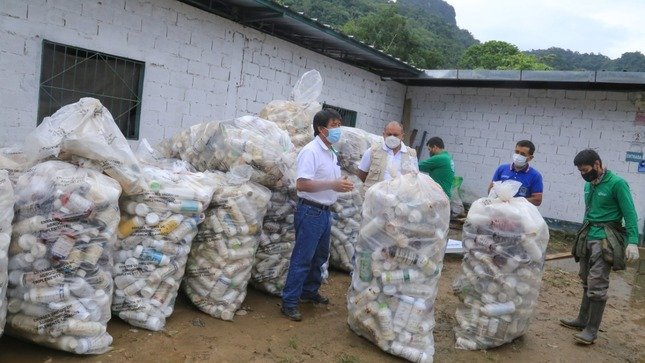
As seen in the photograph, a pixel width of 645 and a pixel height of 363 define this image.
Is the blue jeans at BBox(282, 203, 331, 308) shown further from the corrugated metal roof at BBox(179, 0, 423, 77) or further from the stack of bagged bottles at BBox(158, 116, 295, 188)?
the corrugated metal roof at BBox(179, 0, 423, 77)

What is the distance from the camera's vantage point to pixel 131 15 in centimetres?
501

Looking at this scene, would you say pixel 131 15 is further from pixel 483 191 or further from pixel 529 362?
pixel 483 191

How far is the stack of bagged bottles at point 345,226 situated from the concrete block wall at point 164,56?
7.35 feet

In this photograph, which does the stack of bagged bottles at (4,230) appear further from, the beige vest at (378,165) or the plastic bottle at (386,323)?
the beige vest at (378,165)

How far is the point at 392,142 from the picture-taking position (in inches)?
177

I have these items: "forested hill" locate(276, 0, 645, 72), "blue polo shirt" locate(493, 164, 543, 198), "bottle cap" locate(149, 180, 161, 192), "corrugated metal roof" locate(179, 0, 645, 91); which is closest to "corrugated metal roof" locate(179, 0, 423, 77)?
"corrugated metal roof" locate(179, 0, 645, 91)

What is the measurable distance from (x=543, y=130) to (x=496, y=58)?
79.3 feet

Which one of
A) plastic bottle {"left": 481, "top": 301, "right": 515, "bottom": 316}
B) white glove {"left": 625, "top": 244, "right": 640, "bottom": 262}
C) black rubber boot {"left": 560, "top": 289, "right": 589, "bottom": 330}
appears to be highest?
white glove {"left": 625, "top": 244, "right": 640, "bottom": 262}

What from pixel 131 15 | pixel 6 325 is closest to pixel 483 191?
pixel 131 15

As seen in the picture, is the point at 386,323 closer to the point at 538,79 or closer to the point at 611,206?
the point at 611,206

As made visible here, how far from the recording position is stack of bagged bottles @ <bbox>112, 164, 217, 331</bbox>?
3.06 meters

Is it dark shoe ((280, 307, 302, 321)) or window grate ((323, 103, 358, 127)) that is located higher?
window grate ((323, 103, 358, 127))

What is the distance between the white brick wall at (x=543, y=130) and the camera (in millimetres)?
8688

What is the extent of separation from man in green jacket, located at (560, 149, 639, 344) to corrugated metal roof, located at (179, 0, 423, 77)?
3.88 metres
